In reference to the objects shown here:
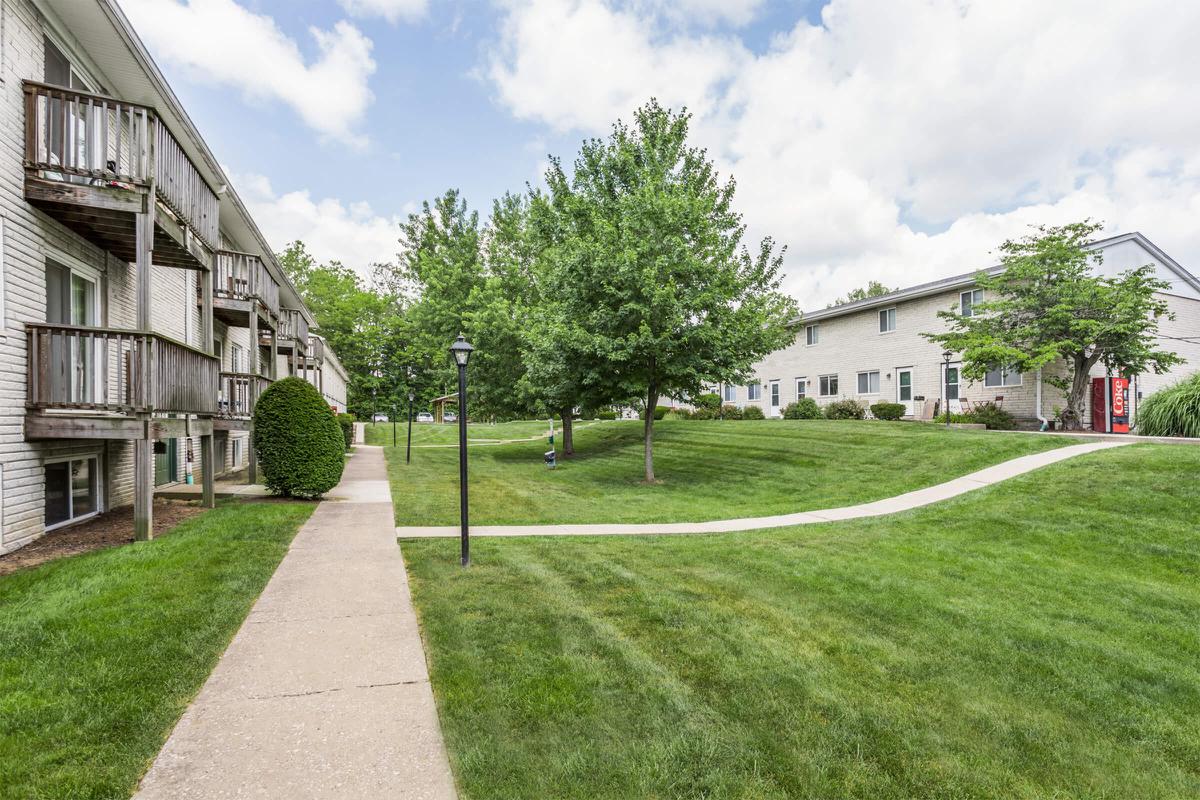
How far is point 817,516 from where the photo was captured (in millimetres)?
10383

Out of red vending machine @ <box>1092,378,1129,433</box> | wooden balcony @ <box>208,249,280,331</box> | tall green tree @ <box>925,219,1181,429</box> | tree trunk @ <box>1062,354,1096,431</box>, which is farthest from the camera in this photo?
tree trunk @ <box>1062,354,1096,431</box>

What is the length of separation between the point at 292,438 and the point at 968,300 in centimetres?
2305

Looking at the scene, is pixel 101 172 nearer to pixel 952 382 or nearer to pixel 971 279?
pixel 971 279

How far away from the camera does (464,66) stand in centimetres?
1784

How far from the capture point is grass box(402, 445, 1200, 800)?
9.38ft

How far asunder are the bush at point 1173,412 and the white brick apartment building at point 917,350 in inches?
140

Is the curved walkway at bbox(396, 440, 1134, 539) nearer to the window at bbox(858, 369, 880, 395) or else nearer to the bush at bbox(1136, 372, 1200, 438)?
the bush at bbox(1136, 372, 1200, 438)

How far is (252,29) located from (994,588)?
1734cm

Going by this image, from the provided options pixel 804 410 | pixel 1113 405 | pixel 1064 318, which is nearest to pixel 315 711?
pixel 1064 318

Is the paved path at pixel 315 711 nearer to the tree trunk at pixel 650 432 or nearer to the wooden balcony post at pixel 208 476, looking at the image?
the wooden balcony post at pixel 208 476

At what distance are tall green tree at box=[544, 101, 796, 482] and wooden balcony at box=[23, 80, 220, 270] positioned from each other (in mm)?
8815

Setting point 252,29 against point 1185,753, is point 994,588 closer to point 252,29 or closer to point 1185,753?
point 1185,753

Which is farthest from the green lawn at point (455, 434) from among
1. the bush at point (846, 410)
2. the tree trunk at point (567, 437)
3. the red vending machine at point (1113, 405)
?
the red vending machine at point (1113, 405)

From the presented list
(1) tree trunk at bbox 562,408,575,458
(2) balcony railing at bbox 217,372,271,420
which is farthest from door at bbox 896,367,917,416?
(2) balcony railing at bbox 217,372,271,420
